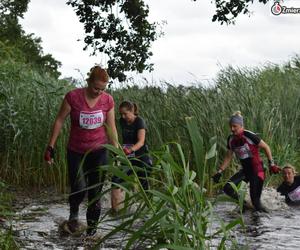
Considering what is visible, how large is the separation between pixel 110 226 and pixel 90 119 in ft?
3.84

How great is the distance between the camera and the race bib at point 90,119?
7699 millimetres

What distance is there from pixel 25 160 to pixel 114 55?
535 centimetres

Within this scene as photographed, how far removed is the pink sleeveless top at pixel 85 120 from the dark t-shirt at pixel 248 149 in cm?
302

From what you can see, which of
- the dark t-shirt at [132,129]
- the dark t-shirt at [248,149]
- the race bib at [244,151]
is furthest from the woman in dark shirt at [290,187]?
the dark t-shirt at [132,129]

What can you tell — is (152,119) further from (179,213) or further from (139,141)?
(179,213)

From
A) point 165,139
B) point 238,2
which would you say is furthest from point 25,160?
point 238,2

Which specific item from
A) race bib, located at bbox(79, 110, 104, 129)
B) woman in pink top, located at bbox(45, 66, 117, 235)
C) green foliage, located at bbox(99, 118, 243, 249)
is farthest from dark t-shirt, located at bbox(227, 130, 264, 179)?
green foliage, located at bbox(99, 118, 243, 249)

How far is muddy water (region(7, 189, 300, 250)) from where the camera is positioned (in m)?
7.44

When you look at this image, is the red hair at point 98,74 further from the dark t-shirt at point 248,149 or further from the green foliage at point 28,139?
the green foliage at point 28,139

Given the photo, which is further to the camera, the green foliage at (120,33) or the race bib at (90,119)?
the green foliage at (120,33)

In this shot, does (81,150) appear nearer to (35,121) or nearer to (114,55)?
(35,121)

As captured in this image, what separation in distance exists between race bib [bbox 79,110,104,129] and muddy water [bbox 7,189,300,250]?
3.19 ft

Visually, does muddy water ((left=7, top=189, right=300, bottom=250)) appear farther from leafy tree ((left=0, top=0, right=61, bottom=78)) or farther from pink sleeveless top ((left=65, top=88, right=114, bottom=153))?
leafy tree ((left=0, top=0, right=61, bottom=78))

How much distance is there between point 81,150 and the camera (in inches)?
307
